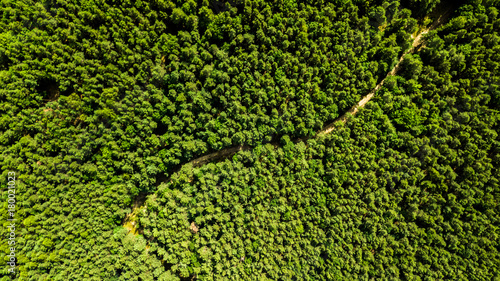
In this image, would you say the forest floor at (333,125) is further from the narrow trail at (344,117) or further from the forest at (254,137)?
the forest at (254,137)

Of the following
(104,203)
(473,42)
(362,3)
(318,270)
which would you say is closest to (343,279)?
(318,270)

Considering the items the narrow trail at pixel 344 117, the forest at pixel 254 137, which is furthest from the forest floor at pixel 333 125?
the forest at pixel 254 137

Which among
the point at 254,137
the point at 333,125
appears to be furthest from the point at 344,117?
the point at 254,137

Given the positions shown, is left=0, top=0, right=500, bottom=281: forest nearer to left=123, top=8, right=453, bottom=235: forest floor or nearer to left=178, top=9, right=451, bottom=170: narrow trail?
left=123, top=8, right=453, bottom=235: forest floor

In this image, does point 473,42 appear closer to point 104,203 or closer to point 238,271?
point 238,271

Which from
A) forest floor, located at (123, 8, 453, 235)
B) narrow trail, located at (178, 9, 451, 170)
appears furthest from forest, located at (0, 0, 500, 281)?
narrow trail, located at (178, 9, 451, 170)

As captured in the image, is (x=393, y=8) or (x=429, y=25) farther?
(x=429, y=25)

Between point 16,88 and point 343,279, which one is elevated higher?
point 16,88
